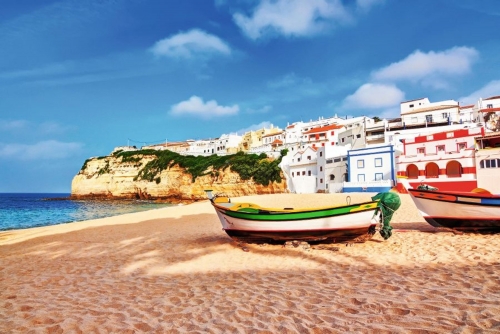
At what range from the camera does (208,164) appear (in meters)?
58.4

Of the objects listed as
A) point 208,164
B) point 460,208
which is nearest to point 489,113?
point 460,208

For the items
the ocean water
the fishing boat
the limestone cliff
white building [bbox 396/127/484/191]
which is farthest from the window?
the ocean water

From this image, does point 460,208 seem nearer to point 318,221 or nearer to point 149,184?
point 318,221

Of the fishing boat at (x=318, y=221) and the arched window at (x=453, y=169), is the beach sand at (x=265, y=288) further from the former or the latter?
the arched window at (x=453, y=169)

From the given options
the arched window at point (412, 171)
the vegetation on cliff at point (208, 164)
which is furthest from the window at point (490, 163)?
the vegetation on cliff at point (208, 164)

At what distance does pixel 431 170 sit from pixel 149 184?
5301 centimetres

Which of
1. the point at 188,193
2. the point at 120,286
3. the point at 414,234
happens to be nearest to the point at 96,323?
the point at 120,286

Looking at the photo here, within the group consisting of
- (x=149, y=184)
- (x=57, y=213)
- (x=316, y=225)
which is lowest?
(x=57, y=213)

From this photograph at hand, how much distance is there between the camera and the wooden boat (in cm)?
895

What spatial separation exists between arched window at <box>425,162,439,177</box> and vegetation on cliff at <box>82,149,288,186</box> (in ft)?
75.0

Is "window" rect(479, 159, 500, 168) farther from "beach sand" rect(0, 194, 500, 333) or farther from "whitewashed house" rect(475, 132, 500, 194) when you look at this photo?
"beach sand" rect(0, 194, 500, 333)

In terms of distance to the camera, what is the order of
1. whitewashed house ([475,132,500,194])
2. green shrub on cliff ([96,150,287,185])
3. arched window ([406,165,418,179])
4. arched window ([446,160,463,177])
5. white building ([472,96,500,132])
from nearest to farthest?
whitewashed house ([475,132,500,194]), arched window ([446,160,463,177]), arched window ([406,165,418,179]), white building ([472,96,500,132]), green shrub on cliff ([96,150,287,185])

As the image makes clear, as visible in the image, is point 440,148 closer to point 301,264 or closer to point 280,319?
point 301,264

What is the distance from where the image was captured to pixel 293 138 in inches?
2581
